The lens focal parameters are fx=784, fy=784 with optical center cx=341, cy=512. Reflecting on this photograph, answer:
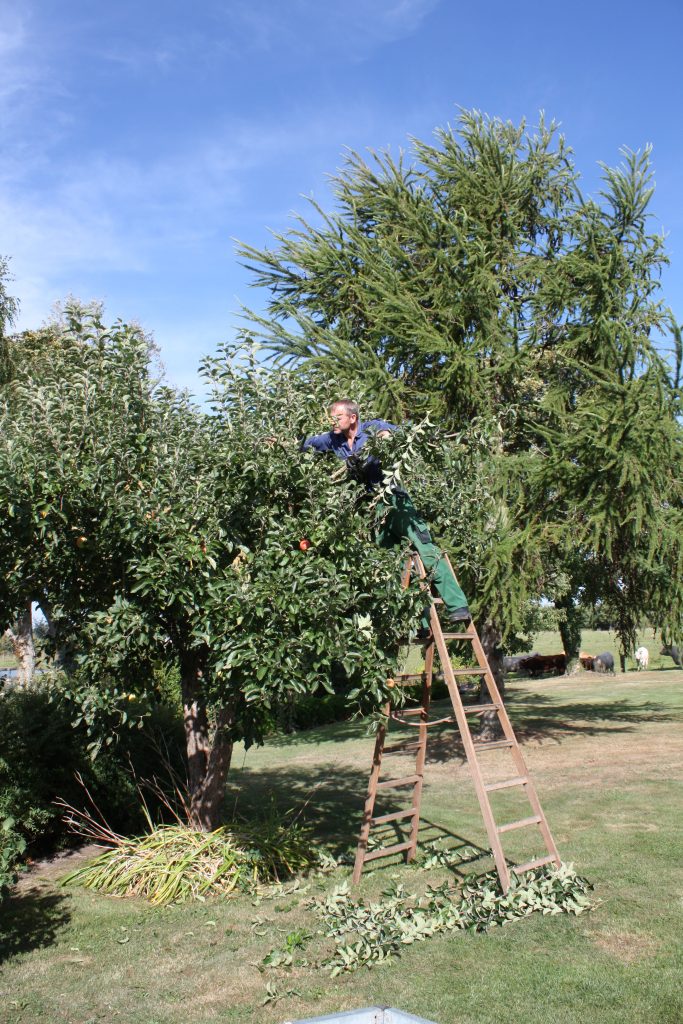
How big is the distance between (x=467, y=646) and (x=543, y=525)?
2.39 metres

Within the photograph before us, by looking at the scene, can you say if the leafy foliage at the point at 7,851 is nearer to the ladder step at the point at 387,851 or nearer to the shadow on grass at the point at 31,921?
the shadow on grass at the point at 31,921

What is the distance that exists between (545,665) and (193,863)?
32757 mm

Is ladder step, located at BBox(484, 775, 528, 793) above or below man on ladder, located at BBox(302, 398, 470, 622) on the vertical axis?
below

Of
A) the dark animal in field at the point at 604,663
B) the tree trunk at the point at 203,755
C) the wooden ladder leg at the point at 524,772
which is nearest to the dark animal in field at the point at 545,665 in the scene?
the dark animal in field at the point at 604,663

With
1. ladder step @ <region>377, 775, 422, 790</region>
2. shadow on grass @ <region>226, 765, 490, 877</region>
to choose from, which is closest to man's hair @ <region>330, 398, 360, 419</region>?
ladder step @ <region>377, 775, 422, 790</region>

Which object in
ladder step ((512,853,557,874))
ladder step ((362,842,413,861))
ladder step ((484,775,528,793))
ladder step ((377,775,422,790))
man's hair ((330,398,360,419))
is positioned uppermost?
man's hair ((330,398,360,419))

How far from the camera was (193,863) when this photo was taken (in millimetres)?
6926

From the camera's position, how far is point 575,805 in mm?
9383

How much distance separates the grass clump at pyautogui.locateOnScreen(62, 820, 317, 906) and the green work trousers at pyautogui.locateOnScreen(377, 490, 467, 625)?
9.20ft

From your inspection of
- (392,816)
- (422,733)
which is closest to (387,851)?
(392,816)

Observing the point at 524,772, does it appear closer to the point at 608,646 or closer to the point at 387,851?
the point at 387,851

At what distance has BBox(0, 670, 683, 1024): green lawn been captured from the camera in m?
4.43

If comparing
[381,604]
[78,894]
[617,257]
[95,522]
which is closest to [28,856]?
[78,894]

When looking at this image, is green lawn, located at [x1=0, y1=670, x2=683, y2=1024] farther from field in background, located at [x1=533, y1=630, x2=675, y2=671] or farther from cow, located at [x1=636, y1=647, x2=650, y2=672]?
cow, located at [x1=636, y1=647, x2=650, y2=672]
